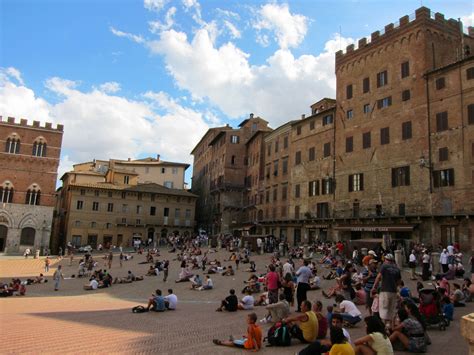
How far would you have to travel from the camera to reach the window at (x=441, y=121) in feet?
101

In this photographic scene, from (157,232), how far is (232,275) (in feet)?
122

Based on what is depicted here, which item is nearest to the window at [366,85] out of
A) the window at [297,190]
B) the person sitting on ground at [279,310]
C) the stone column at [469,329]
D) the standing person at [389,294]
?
the window at [297,190]

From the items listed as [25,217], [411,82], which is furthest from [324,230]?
[25,217]

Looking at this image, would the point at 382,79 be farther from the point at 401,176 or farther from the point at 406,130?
the point at 401,176

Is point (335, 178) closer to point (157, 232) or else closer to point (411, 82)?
point (411, 82)

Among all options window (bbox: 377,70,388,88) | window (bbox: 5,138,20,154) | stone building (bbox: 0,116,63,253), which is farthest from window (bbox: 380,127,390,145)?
window (bbox: 5,138,20,154)

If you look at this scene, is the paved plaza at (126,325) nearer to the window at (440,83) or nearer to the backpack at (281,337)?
the backpack at (281,337)

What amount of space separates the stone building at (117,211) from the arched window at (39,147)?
607cm

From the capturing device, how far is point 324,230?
136ft

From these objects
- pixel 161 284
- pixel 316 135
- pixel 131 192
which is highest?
pixel 316 135

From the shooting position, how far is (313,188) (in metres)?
44.1

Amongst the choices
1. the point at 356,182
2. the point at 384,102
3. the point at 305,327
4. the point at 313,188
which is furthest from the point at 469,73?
the point at 305,327

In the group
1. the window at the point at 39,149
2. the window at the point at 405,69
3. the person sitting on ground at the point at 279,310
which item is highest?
the window at the point at 405,69

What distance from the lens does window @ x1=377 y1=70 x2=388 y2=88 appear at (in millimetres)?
36719
